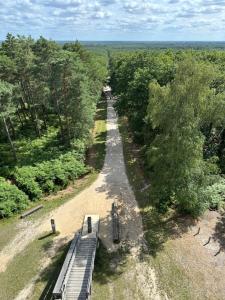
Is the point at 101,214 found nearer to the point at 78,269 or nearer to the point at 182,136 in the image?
the point at 78,269

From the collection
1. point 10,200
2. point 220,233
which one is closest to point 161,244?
point 220,233

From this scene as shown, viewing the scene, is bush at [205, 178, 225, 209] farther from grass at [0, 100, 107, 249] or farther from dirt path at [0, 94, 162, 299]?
grass at [0, 100, 107, 249]

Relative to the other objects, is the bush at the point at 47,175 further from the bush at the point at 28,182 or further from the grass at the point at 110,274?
the grass at the point at 110,274

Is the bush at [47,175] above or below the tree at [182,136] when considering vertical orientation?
below

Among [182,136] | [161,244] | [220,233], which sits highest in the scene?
[182,136]

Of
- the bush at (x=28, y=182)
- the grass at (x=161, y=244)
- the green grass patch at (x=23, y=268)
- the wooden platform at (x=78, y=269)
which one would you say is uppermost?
the bush at (x=28, y=182)

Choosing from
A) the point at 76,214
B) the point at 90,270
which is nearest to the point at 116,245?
the point at 90,270

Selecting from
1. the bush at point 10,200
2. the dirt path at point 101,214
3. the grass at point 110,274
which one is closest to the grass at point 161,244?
the dirt path at point 101,214
